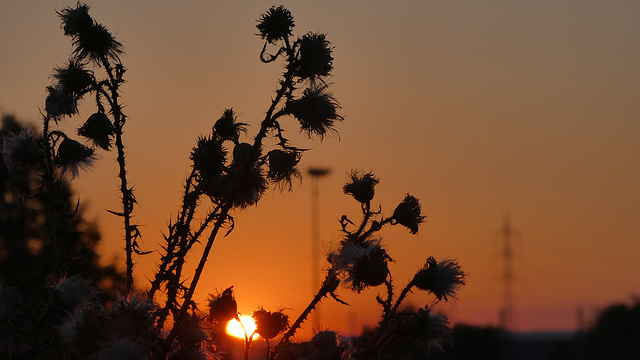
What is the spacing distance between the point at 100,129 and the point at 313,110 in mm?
1501

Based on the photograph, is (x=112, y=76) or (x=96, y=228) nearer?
(x=112, y=76)

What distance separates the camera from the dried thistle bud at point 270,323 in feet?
19.0

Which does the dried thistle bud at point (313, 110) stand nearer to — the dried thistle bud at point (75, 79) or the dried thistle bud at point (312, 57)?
the dried thistle bud at point (312, 57)

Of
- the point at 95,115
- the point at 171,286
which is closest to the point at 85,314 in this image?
the point at 171,286

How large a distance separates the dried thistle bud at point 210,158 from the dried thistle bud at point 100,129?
657 millimetres

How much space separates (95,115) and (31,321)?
5.76 feet

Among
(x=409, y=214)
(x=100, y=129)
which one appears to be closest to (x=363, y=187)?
(x=409, y=214)

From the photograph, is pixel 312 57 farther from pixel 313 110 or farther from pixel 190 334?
pixel 190 334

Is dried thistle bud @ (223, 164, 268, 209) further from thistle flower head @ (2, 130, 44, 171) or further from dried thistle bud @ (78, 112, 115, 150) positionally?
thistle flower head @ (2, 130, 44, 171)

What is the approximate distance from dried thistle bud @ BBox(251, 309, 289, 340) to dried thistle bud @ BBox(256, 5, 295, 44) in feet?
5.44

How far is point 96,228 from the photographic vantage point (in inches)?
1556

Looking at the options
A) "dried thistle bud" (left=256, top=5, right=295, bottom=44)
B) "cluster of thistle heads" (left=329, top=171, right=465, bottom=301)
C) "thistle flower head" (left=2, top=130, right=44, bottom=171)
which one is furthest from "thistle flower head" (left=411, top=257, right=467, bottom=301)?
"thistle flower head" (left=2, top=130, right=44, bottom=171)

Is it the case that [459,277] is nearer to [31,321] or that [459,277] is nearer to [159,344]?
[159,344]

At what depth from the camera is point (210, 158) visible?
5918 millimetres
